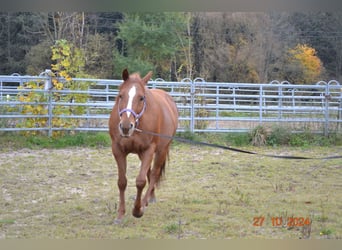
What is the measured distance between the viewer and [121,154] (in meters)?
4.64

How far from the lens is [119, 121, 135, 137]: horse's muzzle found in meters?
4.10

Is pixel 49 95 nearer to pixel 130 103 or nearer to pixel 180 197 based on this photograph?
pixel 180 197

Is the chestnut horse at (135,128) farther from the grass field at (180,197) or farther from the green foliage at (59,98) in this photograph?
the green foliage at (59,98)

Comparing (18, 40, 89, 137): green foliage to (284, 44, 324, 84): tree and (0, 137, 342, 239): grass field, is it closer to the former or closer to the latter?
(0, 137, 342, 239): grass field

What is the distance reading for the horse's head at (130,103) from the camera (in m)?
4.13

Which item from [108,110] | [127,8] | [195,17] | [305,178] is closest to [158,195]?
[305,178]

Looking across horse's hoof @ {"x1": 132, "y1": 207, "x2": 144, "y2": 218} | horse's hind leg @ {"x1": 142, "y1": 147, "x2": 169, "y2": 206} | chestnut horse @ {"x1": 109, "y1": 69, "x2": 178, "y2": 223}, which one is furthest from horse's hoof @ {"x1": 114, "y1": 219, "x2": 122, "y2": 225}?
horse's hind leg @ {"x1": 142, "y1": 147, "x2": 169, "y2": 206}

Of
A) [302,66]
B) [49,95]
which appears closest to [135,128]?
[49,95]

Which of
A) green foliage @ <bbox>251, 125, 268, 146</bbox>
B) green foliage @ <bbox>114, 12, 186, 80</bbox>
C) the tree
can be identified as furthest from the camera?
the tree

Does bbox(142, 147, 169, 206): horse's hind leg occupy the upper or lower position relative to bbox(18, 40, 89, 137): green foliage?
lower

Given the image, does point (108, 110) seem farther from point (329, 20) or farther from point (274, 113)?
point (329, 20)

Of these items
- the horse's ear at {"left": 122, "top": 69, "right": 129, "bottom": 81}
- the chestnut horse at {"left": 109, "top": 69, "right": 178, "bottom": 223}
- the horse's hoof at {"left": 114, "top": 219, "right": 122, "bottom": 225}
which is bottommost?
the horse's hoof at {"left": 114, "top": 219, "right": 122, "bottom": 225}

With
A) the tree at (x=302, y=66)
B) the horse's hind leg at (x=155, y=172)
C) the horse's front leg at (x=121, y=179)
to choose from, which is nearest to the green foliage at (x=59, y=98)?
the horse's hind leg at (x=155, y=172)

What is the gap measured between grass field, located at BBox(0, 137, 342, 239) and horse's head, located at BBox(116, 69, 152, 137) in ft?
3.22
